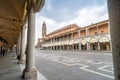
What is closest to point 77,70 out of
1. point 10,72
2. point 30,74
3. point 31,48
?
point 30,74

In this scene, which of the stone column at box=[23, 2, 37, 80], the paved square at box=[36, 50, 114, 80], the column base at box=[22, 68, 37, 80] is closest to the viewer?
the column base at box=[22, 68, 37, 80]

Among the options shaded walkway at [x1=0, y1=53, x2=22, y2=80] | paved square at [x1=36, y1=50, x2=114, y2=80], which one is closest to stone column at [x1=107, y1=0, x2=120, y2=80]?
paved square at [x1=36, y1=50, x2=114, y2=80]

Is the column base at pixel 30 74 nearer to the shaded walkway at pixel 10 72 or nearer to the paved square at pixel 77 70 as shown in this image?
the shaded walkway at pixel 10 72

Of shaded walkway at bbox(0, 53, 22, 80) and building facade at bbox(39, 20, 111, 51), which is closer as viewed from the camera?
shaded walkway at bbox(0, 53, 22, 80)

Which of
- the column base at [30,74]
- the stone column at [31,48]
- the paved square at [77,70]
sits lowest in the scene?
the paved square at [77,70]

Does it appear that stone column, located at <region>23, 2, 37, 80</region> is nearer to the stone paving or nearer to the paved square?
the stone paving

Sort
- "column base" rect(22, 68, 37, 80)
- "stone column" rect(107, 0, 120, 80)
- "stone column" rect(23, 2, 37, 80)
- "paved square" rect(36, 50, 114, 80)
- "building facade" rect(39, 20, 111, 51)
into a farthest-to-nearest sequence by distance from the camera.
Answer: "building facade" rect(39, 20, 111, 51)
"paved square" rect(36, 50, 114, 80)
"stone column" rect(23, 2, 37, 80)
"column base" rect(22, 68, 37, 80)
"stone column" rect(107, 0, 120, 80)

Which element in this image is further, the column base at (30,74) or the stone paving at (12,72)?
the stone paving at (12,72)

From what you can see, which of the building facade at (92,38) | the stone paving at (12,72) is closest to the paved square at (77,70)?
the stone paving at (12,72)

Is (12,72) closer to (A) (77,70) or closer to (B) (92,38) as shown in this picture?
(A) (77,70)

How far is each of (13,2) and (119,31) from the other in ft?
27.6

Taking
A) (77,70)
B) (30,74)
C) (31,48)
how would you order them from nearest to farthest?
(30,74) → (31,48) → (77,70)

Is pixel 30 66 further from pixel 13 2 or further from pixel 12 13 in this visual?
pixel 12 13

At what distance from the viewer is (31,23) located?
5.72m
